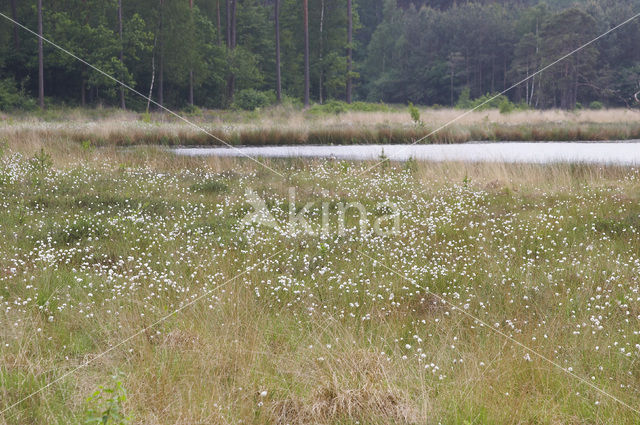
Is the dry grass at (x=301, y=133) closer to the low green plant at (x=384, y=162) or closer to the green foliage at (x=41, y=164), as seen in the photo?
the green foliage at (x=41, y=164)

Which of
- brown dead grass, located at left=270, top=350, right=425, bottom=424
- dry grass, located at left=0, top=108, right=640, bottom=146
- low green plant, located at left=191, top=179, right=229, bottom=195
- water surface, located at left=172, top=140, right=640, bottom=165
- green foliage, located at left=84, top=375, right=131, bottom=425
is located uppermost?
dry grass, located at left=0, top=108, right=640, bottom=146

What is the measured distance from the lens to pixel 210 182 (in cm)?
1212

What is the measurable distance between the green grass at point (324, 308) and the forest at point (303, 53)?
21654 mm

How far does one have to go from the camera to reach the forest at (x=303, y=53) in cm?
4388

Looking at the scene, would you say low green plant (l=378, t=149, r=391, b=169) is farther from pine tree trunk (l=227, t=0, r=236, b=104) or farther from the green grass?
pine tree trunk (l=227, t=0, r=236, b=104)

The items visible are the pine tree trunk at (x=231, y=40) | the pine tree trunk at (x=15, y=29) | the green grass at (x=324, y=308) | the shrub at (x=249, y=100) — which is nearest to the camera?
the green grass at (x=324, y=308)

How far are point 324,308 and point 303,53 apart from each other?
194 feet

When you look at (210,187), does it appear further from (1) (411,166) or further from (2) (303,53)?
(2) (303,53)

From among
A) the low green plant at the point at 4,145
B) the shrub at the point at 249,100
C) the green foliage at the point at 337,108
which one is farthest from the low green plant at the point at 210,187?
the shrub at the point at 249,100

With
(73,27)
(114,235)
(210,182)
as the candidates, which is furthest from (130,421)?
(73,27)

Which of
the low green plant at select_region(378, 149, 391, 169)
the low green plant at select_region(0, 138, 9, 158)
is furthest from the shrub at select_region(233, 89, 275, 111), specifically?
the low green plant at select_region(378, 149, 391, 169)

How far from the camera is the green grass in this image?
394 cm

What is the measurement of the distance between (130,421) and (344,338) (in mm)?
2020

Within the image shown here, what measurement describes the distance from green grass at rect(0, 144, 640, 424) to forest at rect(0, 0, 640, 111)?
2165cm
